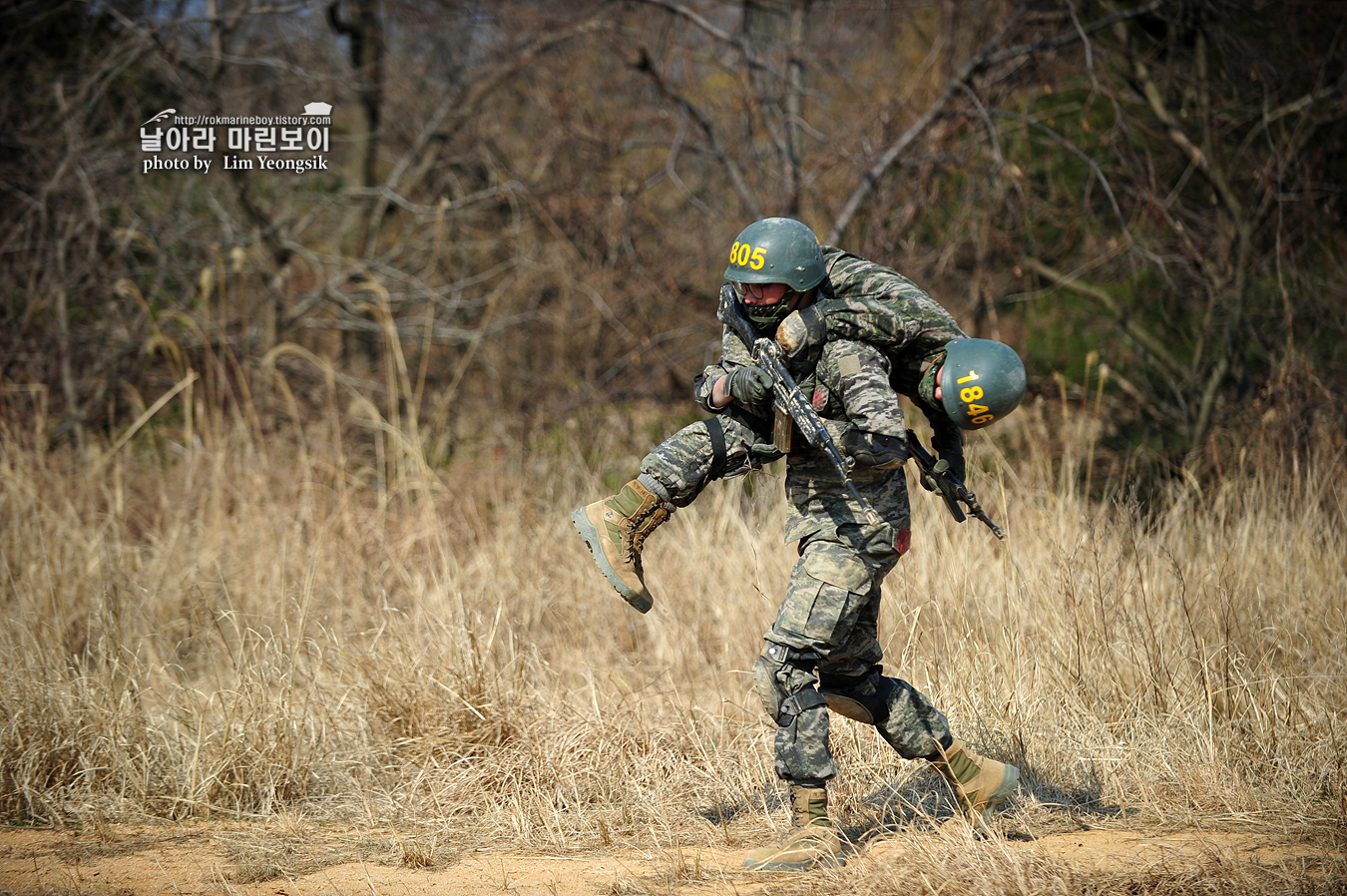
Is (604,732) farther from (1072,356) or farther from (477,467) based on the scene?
(1072,356)

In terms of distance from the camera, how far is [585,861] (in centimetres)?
349

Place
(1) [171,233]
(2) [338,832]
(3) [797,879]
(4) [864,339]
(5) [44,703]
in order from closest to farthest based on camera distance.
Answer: (3) [797,879]
(4) [864,339]
(2) [338,832]
(5) [44,703]
(1) [171,233]

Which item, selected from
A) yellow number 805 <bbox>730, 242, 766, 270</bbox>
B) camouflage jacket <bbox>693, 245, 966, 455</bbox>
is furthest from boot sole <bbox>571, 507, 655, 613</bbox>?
yellow number 805 <bbox>730, 242, 766, 270</bbox>

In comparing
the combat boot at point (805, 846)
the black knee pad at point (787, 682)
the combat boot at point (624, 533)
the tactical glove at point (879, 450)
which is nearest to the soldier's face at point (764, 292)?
the tactical glove at point (879, 450)

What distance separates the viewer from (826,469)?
131 inches

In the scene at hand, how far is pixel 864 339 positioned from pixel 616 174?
744 centimetres

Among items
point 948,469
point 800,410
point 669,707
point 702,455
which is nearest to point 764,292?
point 800,410

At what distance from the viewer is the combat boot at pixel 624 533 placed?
3.35 metres

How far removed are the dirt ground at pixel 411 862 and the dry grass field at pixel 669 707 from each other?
2 centimetres

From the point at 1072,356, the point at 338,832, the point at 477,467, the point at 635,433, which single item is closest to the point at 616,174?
the point at 635,433

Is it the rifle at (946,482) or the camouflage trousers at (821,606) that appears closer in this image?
the camouflage trousers at (821,606)

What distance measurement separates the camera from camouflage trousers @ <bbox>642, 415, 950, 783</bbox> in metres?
3.19

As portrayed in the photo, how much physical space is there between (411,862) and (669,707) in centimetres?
152

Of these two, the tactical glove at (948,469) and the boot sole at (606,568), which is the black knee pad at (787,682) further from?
the tactical glove at (948,469)
